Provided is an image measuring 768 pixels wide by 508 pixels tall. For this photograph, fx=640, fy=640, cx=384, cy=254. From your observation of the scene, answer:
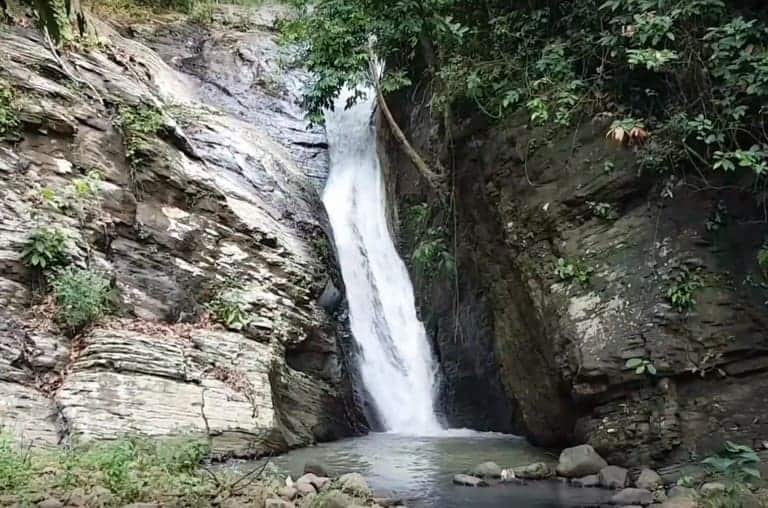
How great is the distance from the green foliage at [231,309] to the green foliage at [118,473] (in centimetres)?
354

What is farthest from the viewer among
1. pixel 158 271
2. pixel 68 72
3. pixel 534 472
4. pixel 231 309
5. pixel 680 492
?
pixel 68 72

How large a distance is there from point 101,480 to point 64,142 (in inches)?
240

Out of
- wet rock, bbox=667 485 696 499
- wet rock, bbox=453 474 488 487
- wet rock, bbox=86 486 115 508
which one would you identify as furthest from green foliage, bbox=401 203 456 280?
wet rock, bbox=86 486 115 508

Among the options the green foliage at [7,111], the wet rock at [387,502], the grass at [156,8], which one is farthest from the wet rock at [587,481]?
the grass at [156,8]

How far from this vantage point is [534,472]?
6.85 meters

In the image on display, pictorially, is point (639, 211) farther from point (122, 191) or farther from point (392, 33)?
point (122, 191)

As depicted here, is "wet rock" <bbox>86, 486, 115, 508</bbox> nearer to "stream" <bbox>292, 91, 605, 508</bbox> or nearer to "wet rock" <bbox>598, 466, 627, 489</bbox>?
"stream" <bbox>292, 91, 605, 508</bbox>

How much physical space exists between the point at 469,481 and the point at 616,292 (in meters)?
2.63

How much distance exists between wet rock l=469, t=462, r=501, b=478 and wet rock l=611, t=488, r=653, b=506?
4.72ft

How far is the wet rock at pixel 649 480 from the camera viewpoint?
601 cm

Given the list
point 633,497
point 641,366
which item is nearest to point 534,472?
point 633,497

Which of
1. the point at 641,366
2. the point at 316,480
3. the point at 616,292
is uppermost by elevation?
the point at 616,292

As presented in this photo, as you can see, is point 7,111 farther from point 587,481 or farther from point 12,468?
point 587,481

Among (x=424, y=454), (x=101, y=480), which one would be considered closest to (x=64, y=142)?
(x=101, y=480)
